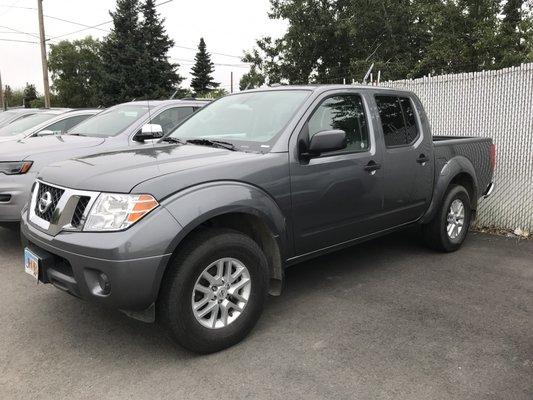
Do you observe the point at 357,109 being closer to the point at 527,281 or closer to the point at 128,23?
the point at 527,281

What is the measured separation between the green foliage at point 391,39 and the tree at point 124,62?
15203 millimetres

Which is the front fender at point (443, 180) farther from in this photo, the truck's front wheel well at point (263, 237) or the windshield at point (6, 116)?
the windshield at point (6, 116)

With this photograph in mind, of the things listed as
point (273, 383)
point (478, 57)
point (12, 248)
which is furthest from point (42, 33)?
point (273, 383)

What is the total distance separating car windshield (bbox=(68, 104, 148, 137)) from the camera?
6508 mm

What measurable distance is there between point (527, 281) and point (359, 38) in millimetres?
19978

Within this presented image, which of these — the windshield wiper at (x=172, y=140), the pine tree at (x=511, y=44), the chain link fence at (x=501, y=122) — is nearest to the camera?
the windshield wiper at (x=172, y=140)

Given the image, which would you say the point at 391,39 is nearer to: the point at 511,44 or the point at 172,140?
the point at 511,44

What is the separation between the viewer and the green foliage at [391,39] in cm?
1570

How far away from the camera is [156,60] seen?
1608 inches

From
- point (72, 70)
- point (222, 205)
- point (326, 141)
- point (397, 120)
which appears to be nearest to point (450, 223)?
point (397, 120)

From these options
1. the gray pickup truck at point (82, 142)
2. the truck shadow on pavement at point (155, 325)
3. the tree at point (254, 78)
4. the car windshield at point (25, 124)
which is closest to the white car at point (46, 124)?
the car windshield at point (25, 124)

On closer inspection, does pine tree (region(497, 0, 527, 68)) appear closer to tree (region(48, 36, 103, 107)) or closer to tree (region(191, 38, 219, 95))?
tree (region(191, 38, 219, 95))

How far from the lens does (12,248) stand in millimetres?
5605

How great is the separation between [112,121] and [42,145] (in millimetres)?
1183
